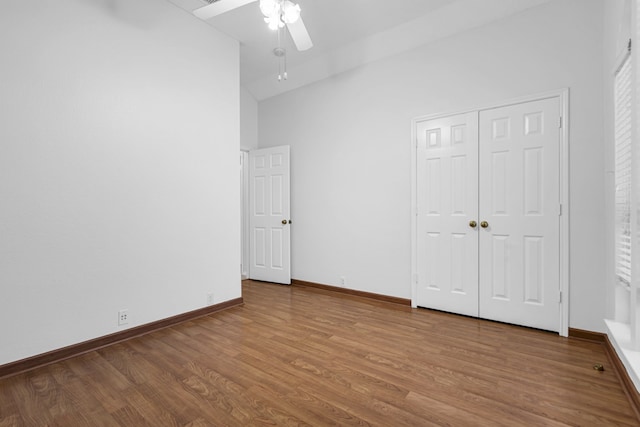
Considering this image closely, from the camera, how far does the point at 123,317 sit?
263 cm

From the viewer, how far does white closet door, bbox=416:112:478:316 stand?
10.2ft

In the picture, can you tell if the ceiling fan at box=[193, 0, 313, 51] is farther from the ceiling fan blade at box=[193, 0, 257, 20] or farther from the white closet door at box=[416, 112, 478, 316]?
the white closet door at box=[416, 112, 478, 316]

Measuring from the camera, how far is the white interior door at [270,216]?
4.57m

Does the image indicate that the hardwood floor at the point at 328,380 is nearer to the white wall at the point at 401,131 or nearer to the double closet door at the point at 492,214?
the double closet door at the point at 492,214

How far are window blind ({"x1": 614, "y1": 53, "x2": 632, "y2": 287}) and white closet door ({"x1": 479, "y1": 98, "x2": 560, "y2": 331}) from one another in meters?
0.50

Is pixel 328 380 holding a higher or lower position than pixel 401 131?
lower

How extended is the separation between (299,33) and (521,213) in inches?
99.1

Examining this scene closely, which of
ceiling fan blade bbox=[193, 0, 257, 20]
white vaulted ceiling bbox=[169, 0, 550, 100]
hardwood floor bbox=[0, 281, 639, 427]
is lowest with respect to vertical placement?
hardwood floor bbox=[0, 281, 639, 427]

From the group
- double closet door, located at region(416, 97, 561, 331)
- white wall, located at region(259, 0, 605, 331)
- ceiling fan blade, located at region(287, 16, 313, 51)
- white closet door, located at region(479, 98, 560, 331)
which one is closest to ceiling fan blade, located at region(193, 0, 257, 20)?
ceiling fan blade, located at region(287, 16, 313, 51)

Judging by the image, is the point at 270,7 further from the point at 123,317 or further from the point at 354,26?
the point at 123,317

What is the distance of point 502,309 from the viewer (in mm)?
2957

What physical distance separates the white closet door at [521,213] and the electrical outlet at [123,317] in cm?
335

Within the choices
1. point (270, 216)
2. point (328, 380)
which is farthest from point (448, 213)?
point (270, 216)

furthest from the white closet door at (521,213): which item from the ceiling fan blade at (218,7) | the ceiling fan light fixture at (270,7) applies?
the ceiling fan blade at (218,7)
